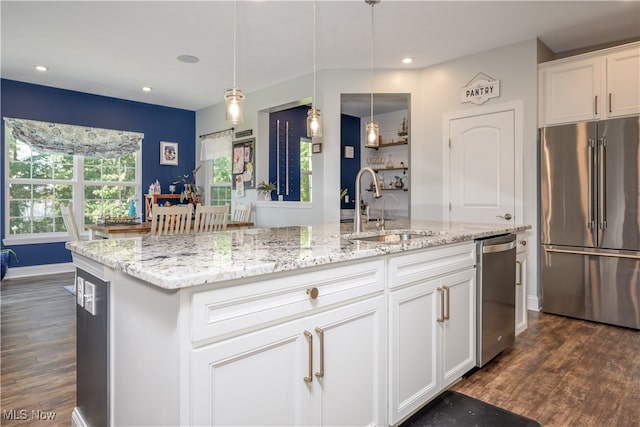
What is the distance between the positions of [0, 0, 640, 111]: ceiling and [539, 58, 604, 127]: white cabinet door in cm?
37

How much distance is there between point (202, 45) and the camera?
3.86 metres

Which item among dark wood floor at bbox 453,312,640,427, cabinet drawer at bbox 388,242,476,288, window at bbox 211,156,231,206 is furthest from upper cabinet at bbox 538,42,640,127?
window at bbox 211,156,231,206

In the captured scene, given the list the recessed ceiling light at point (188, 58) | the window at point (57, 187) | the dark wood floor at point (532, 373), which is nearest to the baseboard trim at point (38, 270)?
the window at point (57, 187)

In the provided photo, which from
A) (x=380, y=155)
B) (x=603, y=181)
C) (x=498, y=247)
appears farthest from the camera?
(x=380, y=155)

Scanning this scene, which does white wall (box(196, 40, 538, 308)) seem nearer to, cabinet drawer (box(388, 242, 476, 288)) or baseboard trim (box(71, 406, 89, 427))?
cabinet drawer (box(388, 242, 476, 288))

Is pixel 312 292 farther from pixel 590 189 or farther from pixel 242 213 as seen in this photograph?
pixel 242 213

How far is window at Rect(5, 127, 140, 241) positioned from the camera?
5.12 m

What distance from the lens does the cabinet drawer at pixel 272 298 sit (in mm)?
1054

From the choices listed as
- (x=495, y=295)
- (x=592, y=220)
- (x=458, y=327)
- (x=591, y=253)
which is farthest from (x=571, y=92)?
(x=458, y=327)

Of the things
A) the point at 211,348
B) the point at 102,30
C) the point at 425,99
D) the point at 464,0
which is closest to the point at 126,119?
the point at 102,30

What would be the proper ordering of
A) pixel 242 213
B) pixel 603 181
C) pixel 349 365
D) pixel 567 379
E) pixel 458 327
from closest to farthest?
pixel 349 365, pixel 458 327, pixel 567 379, pixel 603 181, pixel 242 213

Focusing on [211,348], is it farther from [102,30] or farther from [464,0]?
[102,30]

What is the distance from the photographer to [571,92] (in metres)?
3.57

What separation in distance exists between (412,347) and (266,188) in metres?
4.00
